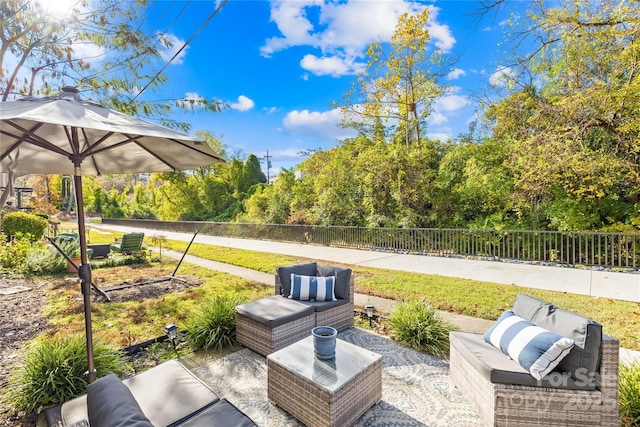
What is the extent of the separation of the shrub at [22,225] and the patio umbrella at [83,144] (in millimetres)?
9313

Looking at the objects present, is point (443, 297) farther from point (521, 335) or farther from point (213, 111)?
point (213, 111)

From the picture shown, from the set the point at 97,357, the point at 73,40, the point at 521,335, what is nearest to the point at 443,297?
the point at 521,335

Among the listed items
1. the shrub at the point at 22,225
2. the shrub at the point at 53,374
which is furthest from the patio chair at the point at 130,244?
the shrub at the point at 53,374

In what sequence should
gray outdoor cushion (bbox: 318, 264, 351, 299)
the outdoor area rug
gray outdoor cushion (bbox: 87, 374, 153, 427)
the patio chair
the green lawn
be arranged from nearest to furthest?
gray outdoor cushion (bbox: 87, 374, 153, 427)
the outdoor area rug
the green lawn
gray outdoor cushion (bbox: 318, 264, 351, 299)
the patio chair

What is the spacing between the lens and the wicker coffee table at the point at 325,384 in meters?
2.10

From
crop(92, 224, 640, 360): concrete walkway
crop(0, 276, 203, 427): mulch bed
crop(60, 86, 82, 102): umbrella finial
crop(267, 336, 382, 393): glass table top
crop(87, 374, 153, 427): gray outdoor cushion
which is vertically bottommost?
crop(0, 276, 203, 427): mulch bed

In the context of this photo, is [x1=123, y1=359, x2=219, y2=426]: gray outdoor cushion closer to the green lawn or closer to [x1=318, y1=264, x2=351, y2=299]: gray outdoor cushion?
[x1=318, y1=264, x2=351, y2=299]: gray outdoor cushion

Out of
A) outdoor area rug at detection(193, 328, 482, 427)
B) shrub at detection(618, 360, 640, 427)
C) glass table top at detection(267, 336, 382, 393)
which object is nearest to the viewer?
shrub at detection(618, 360, 640, 427)

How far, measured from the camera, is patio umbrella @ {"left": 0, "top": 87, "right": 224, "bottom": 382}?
1.86 metres

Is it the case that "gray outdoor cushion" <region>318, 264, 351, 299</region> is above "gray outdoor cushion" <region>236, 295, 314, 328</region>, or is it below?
above

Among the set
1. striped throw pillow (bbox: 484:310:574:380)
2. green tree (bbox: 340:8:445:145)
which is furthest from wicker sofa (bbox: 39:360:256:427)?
green tree (bbox: 340:8:445:145)

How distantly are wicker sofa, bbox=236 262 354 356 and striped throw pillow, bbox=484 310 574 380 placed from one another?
5.72 feet

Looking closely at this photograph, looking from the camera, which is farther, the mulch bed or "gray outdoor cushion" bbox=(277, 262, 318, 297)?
"gray outdoor cushion" bbox=(277, 262, 318, 297)

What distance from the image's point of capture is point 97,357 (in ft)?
9.20
